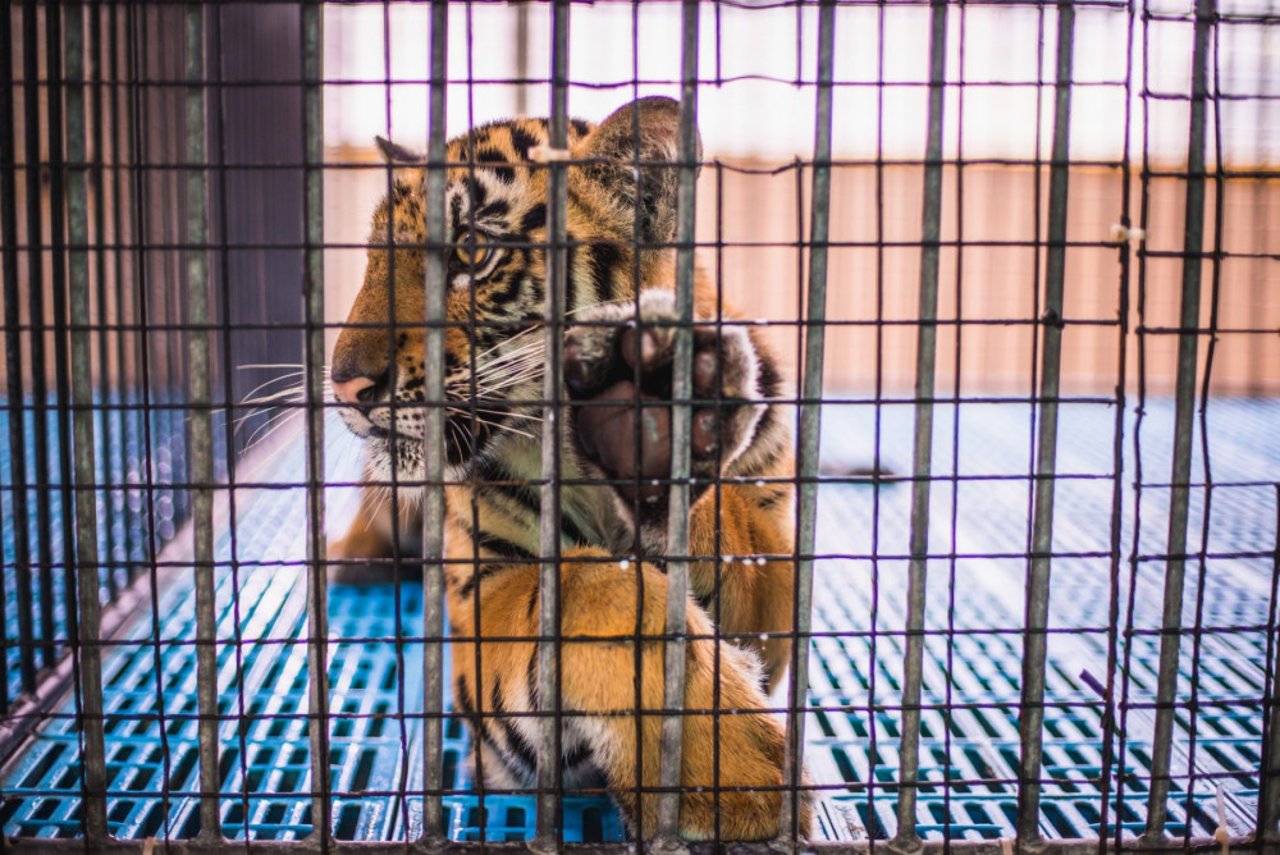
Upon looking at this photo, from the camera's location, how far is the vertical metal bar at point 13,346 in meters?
1.26

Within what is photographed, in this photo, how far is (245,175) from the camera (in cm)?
303

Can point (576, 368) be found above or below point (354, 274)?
below

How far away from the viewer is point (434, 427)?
1.15 m

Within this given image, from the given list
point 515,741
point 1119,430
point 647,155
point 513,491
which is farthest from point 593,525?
point 1119,430

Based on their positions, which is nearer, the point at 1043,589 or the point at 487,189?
the point at 1043,589

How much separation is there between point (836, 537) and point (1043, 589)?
167 centimetres

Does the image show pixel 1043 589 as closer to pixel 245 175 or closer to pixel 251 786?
pixel 251 786

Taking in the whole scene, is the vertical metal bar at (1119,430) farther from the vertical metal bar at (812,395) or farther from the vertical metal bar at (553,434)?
the vertical metal bar at (553,434)

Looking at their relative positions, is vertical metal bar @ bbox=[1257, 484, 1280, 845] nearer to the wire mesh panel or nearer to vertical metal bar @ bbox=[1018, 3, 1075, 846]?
the wire mesh panel

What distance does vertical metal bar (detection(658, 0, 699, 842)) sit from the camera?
3.58ft

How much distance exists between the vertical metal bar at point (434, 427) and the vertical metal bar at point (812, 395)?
410mm

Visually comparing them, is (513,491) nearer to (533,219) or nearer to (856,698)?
(533,219)

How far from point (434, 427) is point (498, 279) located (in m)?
0.66

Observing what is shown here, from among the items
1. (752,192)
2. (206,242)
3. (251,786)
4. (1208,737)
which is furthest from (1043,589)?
(752,192)
